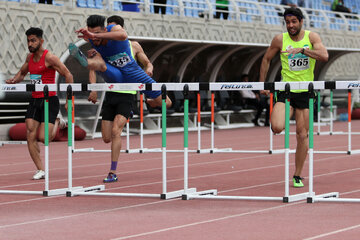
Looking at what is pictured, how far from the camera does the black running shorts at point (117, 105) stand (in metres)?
9.78

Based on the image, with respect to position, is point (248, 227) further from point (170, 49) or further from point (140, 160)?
point (170, 49)

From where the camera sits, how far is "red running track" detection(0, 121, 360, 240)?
239 inches

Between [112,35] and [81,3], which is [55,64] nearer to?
[112,35]

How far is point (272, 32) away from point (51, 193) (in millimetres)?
18015

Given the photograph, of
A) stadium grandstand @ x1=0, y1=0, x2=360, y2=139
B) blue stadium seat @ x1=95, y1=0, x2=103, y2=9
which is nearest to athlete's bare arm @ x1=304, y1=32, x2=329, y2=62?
stadium grandstand @ x1=0, y1=0, x2=360, y2=139

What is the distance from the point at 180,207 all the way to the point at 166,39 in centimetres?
1351

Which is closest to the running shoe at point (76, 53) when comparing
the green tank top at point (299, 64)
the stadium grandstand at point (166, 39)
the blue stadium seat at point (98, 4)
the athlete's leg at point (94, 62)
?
the athlete's leg at point (94, 62)

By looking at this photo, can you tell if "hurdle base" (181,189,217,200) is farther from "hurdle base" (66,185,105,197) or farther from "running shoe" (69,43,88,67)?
"running shoe" (69,43,88,67)

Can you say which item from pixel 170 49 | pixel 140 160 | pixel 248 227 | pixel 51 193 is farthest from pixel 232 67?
pixel 248 227

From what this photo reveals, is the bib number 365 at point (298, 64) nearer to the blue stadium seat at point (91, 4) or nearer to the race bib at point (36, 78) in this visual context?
the race bib at point (36, 78)

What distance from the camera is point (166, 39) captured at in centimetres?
2061

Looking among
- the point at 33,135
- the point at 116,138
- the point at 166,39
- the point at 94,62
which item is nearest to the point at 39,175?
the point at 33,135

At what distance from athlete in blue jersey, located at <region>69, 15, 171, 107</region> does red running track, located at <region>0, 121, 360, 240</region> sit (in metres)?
1.24

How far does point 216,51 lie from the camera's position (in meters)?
24.1
